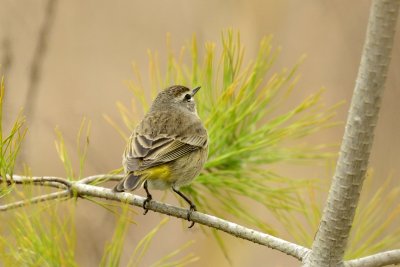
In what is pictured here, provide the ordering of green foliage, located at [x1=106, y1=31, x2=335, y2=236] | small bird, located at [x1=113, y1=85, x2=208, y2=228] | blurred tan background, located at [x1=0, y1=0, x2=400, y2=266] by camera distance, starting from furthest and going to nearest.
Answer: blurred tan background, located at [x1=0, y1=0, x2=400, y2=266] → small bird, located at [x1=113, y1=85, x2=208, y2=228] → green foliage, located at [x1=106, y1=31, x2=335, y2=236]

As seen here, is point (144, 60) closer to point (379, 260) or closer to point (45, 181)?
point (45, 181)

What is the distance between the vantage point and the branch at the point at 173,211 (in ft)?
8.28

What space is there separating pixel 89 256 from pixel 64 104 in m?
1.84

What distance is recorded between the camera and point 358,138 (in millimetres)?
2127

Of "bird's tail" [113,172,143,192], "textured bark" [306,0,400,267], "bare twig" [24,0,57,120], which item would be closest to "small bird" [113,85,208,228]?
"bird's tail" [113,172,143,192]

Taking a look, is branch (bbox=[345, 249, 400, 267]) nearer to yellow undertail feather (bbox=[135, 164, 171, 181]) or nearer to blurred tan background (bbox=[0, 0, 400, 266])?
yellow undertail feather (bbox=[135, 164, 171, 181])

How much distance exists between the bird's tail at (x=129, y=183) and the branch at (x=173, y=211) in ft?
0.11

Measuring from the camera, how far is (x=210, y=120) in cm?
363

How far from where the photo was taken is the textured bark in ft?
6.49

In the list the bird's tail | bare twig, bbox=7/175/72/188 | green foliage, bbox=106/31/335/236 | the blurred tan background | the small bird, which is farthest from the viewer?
the blurred tan background

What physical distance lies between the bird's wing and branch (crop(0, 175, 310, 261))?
30cm

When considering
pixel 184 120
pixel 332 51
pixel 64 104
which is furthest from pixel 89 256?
pixel 332 51

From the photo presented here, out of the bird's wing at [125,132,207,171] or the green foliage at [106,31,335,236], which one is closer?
the green foliage at [106,31,335,236]

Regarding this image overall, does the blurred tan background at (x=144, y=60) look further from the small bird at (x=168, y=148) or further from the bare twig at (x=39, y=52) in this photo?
the bare twig at (x=39, y=52)
